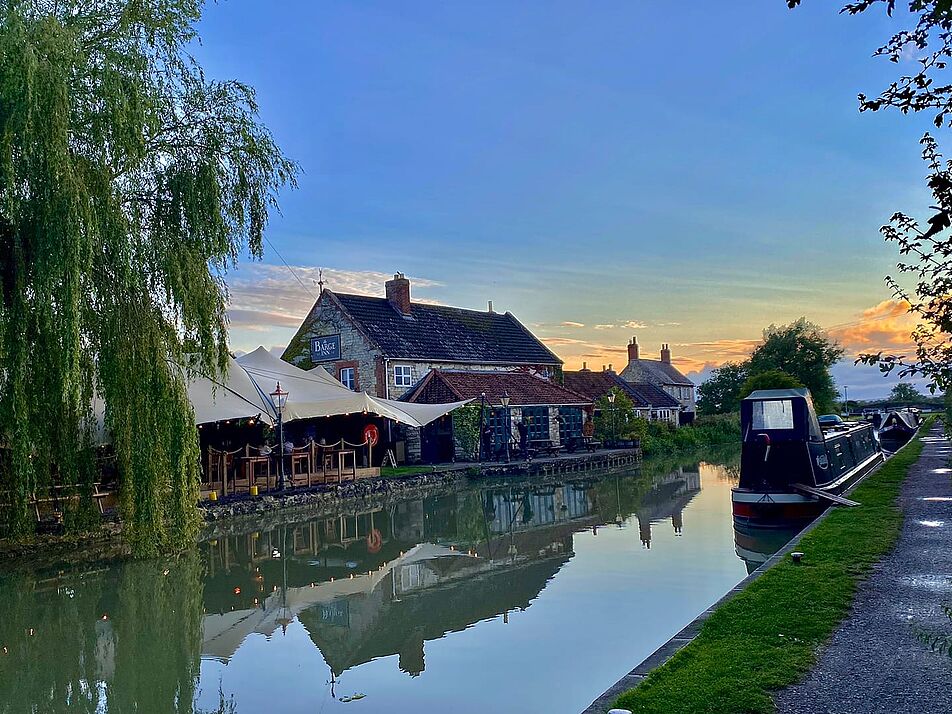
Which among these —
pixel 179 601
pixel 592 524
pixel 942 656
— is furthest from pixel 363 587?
pixel 942 656

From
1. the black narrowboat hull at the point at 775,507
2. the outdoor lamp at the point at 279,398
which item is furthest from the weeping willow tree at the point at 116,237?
the black narrowboat hull at the point at 775,507

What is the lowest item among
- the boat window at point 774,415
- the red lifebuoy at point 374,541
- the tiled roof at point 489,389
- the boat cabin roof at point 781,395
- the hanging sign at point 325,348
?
the red lifebuoy at point 374,541

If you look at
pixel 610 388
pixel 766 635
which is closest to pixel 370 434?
pixel 766 635

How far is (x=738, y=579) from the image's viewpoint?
36.1 ft

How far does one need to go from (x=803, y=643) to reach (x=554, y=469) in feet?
69.7

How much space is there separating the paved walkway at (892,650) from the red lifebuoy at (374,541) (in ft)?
27.9

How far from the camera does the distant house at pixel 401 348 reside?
96.4 ft

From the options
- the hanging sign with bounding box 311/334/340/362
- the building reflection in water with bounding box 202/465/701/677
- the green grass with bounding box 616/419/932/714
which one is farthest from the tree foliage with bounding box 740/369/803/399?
the green grass with bounding box 616/419/932/714

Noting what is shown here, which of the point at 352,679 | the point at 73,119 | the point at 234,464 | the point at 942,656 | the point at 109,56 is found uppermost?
the point at 109,56

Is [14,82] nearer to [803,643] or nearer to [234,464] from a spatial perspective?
[803,643]

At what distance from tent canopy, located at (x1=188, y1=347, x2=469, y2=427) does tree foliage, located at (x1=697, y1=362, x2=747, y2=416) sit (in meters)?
33.4

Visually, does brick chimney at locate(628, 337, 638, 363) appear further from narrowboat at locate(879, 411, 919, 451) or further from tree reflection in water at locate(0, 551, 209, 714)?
tree reflection in water at locate(0, 551, 209, 714)

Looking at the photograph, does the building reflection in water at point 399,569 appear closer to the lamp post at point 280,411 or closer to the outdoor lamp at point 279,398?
the lamp post at point 280,411

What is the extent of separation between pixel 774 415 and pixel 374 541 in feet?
27.9
